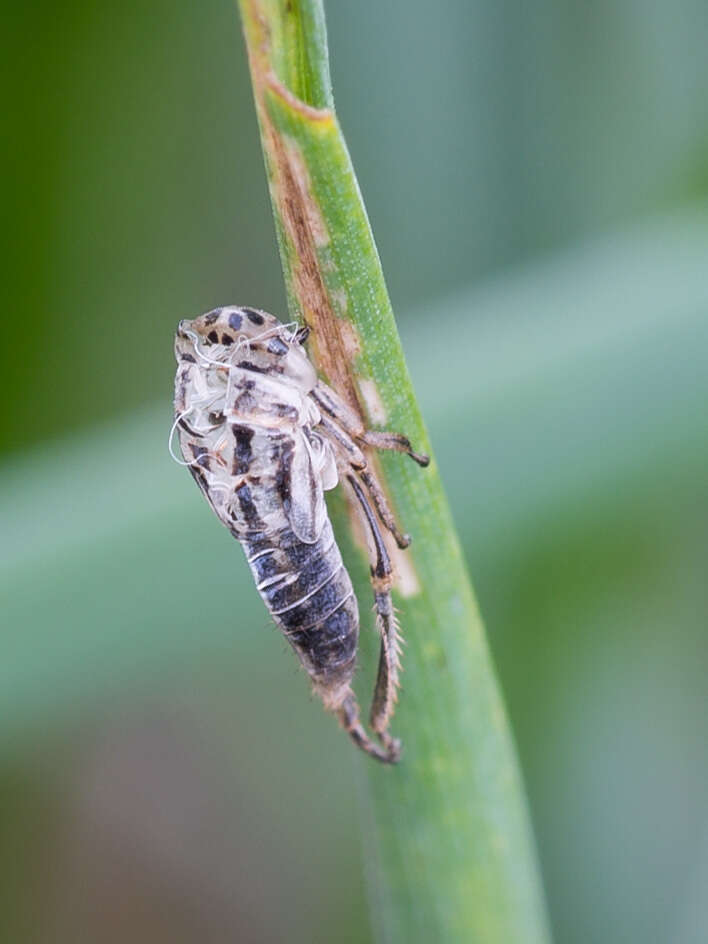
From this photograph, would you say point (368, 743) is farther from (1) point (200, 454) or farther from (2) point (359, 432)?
(1) point (200, 454)

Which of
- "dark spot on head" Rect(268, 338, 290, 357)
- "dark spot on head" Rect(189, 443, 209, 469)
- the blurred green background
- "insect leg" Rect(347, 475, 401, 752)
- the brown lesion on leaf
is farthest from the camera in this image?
the blurred green background

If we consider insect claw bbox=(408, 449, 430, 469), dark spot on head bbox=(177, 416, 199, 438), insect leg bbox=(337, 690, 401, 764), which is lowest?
insect leg bbox=(337, 690, 401, 764)

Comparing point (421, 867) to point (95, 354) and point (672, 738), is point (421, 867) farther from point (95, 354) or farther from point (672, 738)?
point (95, 354)

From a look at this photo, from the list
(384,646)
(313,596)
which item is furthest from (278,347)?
(384,646)

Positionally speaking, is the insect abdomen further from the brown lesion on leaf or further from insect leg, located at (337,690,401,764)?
the brown lesion on leaf

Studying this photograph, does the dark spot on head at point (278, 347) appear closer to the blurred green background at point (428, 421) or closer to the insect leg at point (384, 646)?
the insect leg at point (384, 646)

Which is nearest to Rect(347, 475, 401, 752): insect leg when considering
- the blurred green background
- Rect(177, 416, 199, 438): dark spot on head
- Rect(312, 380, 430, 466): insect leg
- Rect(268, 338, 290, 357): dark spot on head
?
Rect(312, 380, 430, 466): insect leg

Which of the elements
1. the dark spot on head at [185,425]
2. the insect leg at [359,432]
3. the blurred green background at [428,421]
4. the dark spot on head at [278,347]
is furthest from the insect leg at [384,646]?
the blurred green background at [428,421]
